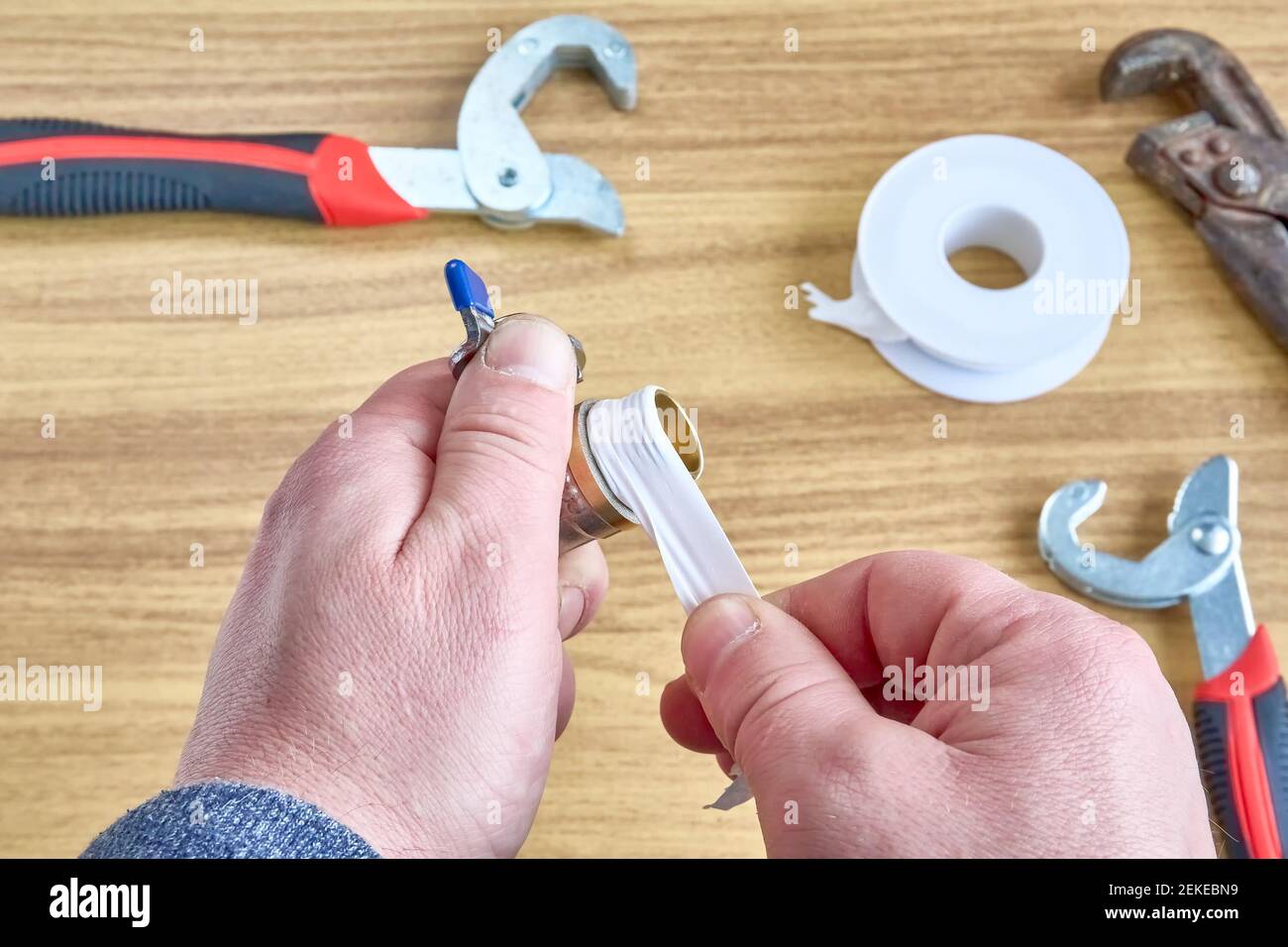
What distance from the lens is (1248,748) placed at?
2.15 ft

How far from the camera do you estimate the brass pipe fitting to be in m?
0.52

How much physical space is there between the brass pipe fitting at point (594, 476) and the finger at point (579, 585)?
70 millimetres

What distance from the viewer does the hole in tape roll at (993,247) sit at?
2.66 feet

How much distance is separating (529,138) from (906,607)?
1.66 feet

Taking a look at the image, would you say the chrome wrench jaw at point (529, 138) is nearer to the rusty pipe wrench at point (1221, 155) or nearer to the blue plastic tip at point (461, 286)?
the blue plastic tip at point (461, 286)

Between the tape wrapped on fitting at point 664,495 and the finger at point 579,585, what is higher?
the tape wrapped on fitting at point 664,495

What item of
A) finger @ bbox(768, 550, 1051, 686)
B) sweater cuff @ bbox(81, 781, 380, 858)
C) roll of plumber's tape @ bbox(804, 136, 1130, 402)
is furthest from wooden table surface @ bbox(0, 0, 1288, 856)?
sweater cuff @ bbox(81, 781, 380, 858)

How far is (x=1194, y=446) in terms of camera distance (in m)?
0.78

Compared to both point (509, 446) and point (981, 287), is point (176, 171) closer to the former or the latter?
point (509, 446)

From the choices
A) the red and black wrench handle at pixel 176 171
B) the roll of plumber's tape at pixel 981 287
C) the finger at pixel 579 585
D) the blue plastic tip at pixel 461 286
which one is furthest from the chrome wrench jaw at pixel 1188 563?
the red and black wrench handle at pixel 176 171

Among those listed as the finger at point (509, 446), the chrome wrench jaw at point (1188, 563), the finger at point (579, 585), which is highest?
the finger at point (509, 446)
